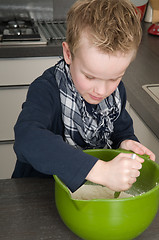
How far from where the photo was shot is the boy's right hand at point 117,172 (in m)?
0.72

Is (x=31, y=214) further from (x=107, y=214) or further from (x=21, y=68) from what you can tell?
(x=21, y=68)

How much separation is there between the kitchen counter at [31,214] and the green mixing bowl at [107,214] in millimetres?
45

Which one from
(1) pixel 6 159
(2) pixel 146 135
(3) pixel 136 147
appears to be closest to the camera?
(3) pixel 136 147

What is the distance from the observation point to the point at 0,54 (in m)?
A: 1.86

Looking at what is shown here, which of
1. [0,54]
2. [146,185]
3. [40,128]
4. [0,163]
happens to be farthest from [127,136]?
[0,163]

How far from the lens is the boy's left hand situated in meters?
0.91

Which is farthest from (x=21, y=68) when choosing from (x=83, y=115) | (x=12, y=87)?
(x=83, y=115)

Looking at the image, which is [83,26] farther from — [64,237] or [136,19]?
[64,237]

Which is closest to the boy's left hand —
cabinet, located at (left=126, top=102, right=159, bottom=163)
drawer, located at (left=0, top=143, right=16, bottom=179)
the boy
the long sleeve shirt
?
the boy

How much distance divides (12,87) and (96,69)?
1283 millimetres

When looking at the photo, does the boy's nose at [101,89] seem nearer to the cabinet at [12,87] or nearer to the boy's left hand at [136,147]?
the boy's left hand at [136,147]

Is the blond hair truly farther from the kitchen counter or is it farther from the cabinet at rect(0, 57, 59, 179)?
the cabinet at rect(0, 57, 59, 179)

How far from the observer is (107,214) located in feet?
2.20

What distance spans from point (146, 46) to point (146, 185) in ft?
4.18
